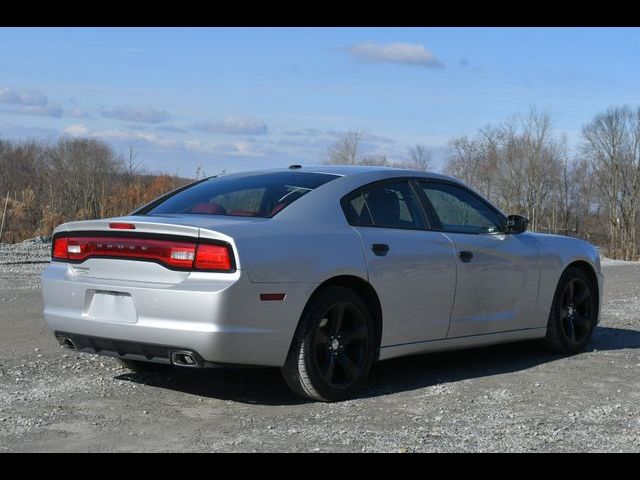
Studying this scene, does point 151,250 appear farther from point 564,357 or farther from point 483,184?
point 483,184

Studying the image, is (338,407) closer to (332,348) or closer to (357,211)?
(332,348)

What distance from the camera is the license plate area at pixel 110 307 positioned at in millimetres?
5811

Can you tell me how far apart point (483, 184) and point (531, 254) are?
5046cm

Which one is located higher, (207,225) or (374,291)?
(207,225)

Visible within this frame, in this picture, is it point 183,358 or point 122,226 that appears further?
point 122,226

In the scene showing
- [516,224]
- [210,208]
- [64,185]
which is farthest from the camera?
[64,185]

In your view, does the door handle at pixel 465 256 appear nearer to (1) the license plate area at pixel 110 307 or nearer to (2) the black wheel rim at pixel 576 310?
(2) the black wheel rim at pixel 576 310

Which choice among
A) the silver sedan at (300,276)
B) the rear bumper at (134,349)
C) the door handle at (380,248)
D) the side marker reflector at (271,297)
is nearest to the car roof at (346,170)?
the silver sedan at (300,276)

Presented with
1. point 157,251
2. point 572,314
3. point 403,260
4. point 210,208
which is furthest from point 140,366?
point 572,314

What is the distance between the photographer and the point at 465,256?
713 cm

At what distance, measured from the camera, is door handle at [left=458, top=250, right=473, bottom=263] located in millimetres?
7102

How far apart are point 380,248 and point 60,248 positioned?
7.20ft
